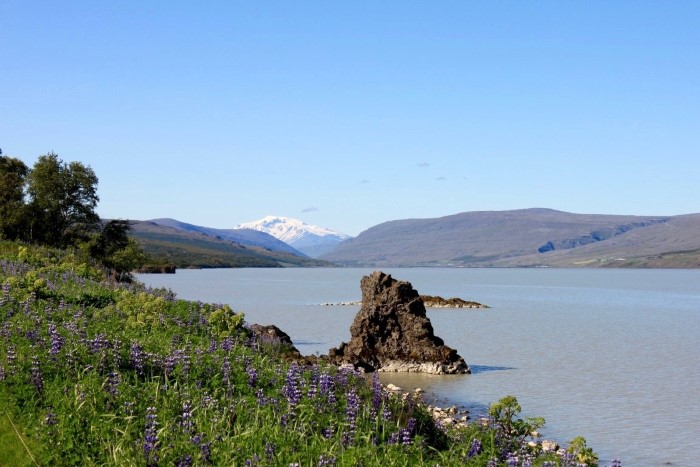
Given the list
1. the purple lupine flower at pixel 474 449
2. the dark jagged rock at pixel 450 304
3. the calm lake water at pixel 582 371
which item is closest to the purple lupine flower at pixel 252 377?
the purple lupine flower at pixel 474 449

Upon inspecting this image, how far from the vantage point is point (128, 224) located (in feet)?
230

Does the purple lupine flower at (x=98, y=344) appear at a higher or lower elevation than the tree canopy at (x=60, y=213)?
lower

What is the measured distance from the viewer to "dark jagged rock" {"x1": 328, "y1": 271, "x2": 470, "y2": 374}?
37125 millimetres

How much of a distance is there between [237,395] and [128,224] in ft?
189

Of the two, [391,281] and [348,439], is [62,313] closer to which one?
[348,439]

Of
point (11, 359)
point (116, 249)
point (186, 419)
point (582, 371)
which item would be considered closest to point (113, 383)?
point (11, 359)

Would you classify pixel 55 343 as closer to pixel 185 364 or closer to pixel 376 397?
pixel 185 364

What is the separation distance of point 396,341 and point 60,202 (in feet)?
135

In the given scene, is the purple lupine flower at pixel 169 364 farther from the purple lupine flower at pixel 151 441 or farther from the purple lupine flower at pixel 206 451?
the purple lupine flower at pixel 206 451

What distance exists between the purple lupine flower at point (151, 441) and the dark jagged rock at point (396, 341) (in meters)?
23.6

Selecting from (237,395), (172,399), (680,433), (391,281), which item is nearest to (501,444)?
(237,395)

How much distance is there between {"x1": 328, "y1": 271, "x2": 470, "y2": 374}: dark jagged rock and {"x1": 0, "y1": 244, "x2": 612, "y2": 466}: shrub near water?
57.4 ft

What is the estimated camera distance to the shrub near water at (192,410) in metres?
12.2

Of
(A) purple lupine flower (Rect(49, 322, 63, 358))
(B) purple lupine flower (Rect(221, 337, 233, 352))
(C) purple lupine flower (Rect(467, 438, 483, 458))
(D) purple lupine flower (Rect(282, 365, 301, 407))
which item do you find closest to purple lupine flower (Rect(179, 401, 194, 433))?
(D) purple lupine flower (Rect(282, 365, 301, 407))
